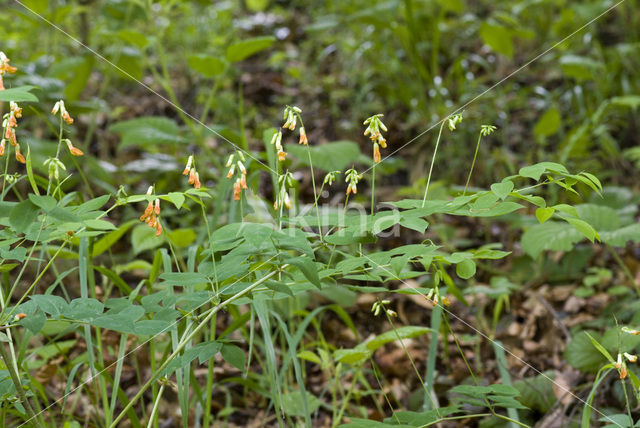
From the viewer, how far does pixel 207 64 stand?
2.32 meters

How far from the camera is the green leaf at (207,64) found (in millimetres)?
2277

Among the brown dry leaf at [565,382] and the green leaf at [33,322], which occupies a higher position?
the green leaf at [33,322]

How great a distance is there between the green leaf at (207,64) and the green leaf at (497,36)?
1589 millimetres

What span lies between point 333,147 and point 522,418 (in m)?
1.23

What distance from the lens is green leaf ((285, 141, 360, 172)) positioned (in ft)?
7.10

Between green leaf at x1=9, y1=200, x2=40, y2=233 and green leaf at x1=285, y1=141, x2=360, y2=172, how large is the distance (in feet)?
4.30

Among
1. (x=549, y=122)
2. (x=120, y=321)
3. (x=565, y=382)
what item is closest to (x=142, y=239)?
(x=120, y=321)

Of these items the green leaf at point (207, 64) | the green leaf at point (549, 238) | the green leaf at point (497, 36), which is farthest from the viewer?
the green leaf at point (497, 36)

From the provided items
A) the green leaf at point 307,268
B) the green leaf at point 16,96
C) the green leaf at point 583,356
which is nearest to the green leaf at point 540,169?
the green leaf at point 307,268

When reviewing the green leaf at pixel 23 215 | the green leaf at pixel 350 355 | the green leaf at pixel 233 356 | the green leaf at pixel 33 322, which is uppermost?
the green leaf at pixel 23 215

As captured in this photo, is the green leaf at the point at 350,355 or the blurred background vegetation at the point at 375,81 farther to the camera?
the blurred background vegetation at the point at 375,81

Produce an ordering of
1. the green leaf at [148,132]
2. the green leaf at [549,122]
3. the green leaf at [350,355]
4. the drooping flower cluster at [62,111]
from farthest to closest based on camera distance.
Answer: the green leaf at [549,122], the green leaf at [148,132], the green leaf at [350,355], the drooping flower cluster at [62,111]

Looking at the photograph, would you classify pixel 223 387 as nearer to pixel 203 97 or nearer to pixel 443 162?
pixel 443 162

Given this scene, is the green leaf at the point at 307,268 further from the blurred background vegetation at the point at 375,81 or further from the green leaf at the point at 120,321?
the blurred background vegetation at the point at 375,81
